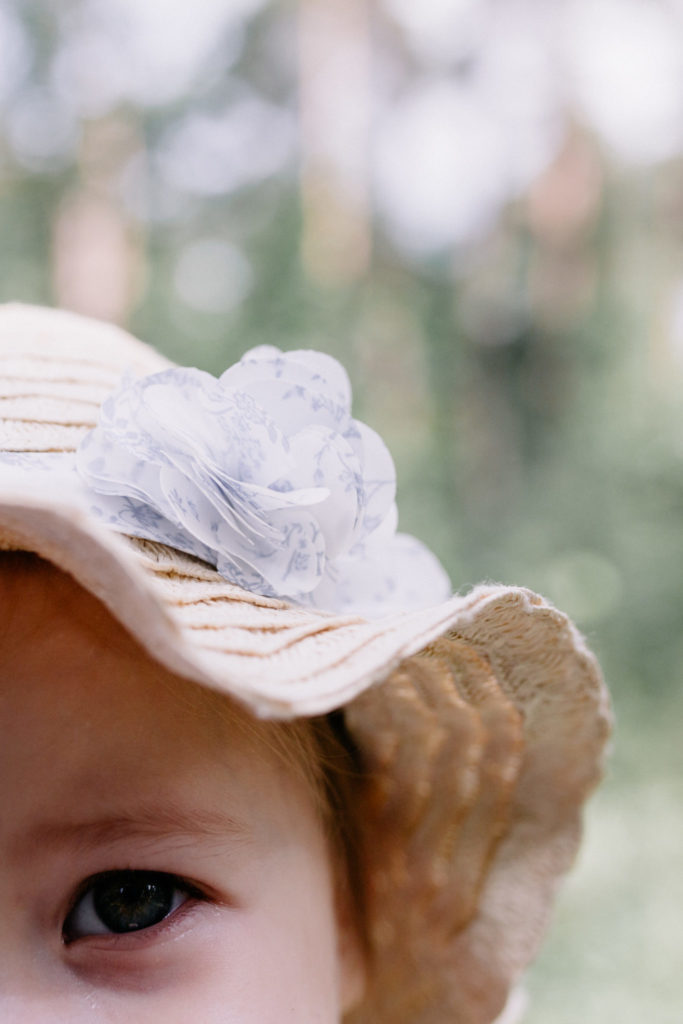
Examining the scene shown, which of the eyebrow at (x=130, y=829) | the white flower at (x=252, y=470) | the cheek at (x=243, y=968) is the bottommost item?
the cheek at (x=243, y=968)

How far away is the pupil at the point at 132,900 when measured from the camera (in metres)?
0.78

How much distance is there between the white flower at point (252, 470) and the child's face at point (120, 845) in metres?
0.11

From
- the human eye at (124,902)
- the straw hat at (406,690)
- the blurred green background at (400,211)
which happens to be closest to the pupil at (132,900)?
the human eye at (124,902)

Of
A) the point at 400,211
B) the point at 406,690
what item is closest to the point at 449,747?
the point at 406,690

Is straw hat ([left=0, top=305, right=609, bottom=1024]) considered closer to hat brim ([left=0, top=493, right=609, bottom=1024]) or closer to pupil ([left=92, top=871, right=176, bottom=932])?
hat brim ([left=0, top=493, right=609, bottom=1024])

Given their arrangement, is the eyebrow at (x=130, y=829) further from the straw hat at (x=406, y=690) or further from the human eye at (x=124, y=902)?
the straw hat at (x=406, y=690)

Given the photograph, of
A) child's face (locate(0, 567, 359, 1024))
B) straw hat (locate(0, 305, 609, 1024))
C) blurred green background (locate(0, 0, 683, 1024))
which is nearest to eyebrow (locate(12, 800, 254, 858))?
child's face (locate(0, 567, 359, 1024))

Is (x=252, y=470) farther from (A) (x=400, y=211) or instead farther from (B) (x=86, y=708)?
(A) (x=400, y=211)

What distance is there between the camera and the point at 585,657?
88cm

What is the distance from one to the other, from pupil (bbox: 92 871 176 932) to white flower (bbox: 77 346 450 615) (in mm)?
259

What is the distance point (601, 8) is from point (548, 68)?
56 cm

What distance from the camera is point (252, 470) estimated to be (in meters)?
0.77

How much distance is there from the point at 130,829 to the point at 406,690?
0.31 meters

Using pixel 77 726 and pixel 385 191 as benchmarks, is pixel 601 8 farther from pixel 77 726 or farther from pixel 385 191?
pixel 77 726
